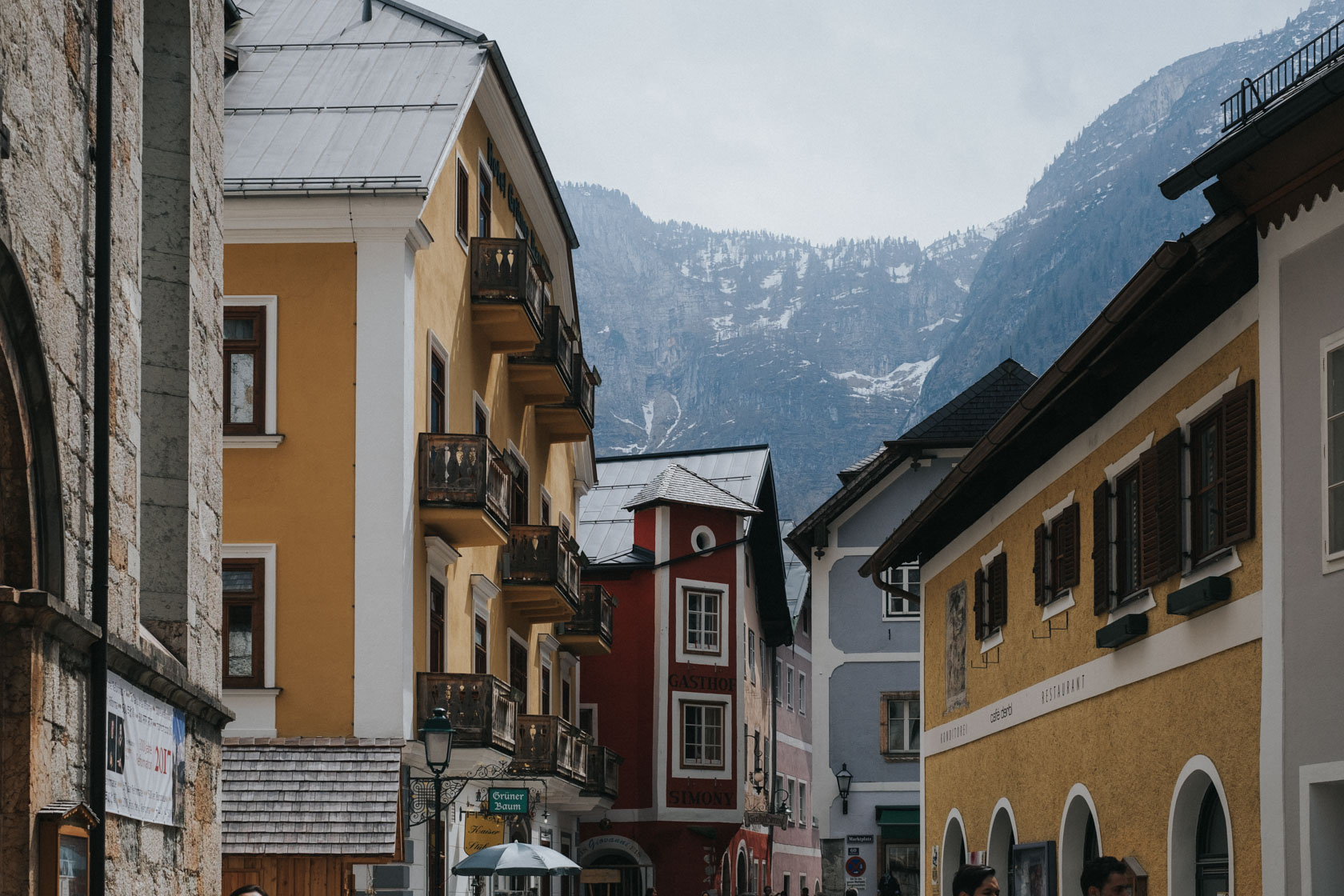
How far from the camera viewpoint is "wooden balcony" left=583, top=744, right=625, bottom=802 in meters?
34.6

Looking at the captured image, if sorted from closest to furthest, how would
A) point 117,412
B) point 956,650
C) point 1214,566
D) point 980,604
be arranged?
point 117,412
point 1214,566
point 980,604
point 956,650

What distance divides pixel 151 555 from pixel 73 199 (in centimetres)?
233

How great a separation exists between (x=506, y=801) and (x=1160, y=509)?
35.6ft

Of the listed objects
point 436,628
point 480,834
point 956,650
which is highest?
point 436,628

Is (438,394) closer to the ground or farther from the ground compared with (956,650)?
farther from the ground

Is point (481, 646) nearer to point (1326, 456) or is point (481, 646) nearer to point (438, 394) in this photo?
point (438, 394)

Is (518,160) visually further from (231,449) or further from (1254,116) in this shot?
(1254,116)

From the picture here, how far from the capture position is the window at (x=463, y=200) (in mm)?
25344

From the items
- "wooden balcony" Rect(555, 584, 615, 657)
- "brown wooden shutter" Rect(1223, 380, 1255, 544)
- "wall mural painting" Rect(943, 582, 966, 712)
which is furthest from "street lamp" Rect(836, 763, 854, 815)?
"brown wooden shutter" Rect(1223, 380, 1255, 544)

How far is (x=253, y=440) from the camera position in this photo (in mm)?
22281

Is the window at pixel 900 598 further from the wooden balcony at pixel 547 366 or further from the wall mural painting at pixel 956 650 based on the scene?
the wall mural painting at pixel 956 650

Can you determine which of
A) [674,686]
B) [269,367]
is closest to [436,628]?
[269,367]

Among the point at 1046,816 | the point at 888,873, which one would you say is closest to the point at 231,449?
the point at 1046,816

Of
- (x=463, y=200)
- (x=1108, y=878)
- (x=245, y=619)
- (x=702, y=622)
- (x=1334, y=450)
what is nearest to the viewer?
(x=1108, y=878)
